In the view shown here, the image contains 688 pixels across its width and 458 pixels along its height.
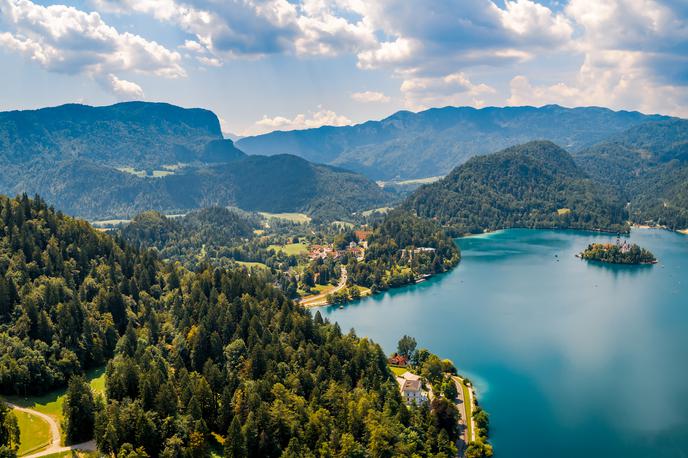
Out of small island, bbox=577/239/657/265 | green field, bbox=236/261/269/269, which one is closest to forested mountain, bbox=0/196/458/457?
green field, bbox=236/261/269/269

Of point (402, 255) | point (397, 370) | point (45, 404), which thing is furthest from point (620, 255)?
point (45, 404)

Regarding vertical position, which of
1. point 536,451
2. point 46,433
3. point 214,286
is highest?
point 214,286

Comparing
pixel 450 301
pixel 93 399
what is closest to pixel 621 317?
pixel 450 301

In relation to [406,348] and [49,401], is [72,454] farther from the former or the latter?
[406,348]

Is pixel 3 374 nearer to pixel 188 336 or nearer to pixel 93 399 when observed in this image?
pixel 93 399

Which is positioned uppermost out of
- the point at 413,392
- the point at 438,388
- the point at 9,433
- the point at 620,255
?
the point at 620,255

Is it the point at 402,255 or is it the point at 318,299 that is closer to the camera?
the point at 318,299
